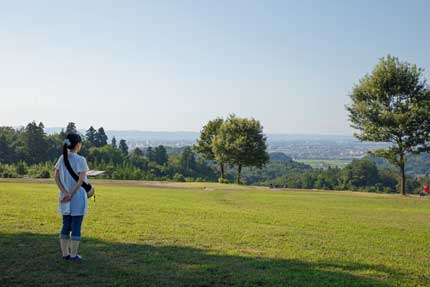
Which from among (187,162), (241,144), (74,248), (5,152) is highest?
(241,144)

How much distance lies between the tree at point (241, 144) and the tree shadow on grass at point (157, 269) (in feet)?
156

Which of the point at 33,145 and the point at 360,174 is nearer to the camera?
the point at 33,145

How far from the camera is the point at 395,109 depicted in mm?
37031

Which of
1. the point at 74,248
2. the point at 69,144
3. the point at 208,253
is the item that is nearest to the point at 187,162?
the point at 208,253

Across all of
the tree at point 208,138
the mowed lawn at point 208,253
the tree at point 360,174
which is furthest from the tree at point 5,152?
the mowed lawn at point 208,253

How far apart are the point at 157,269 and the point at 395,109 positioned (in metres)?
34.1

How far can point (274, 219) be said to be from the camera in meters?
16.0

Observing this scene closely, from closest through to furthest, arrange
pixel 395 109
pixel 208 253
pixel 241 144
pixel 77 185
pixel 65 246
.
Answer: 1. pixel 77 185
2. pixel 65 246
3. pixel 208 253
4. pixel 395 109
5. pixel 241 144

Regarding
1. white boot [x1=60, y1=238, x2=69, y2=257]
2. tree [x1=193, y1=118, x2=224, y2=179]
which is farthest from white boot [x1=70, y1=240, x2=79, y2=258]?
tree [x1=193, y1=118, x2=224, y2=179]

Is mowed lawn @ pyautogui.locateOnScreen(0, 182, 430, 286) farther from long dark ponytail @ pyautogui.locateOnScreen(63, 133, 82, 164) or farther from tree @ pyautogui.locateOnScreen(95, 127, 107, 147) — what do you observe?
tree @ pyautogui.locateOnScreen(95, 127, 107, 147)

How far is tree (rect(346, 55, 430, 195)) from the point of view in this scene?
36.1 m

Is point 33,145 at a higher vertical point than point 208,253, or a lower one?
higher

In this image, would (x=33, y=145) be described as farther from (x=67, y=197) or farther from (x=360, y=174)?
(x=67, y=197)

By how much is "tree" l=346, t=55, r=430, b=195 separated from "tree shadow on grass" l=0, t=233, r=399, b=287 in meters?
30.9
